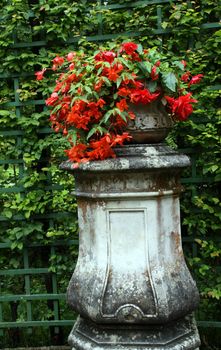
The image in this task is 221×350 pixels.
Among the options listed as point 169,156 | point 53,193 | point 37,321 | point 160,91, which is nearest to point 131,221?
point 169,156

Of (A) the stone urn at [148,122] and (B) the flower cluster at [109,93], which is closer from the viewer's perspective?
(B) the flower cluster at [109,93]

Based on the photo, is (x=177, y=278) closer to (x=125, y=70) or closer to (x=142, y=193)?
(x=142, y=193)

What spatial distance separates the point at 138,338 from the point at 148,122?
113cm

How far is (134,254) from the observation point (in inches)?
96.5

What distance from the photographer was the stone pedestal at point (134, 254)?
7.86 ft

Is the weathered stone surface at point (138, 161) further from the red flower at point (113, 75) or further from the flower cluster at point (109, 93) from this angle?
the red flower at point (113, 75)

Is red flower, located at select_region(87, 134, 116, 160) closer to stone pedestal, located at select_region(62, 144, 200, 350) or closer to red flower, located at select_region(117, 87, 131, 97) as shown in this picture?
stone pedestal, located at select_region(62, 144, 200, 350)

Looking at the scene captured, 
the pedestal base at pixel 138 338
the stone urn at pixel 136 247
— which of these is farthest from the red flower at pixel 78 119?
the pedestal base at pixel 138 338

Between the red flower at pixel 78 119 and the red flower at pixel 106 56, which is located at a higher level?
the red flower at pixel 106 56

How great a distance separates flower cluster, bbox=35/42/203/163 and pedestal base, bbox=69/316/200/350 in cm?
92

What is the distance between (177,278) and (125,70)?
3.72 feet

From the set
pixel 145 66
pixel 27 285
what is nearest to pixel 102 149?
pixel 145 66

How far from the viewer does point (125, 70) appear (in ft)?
7.62

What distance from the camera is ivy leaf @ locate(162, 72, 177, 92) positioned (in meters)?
2.34
